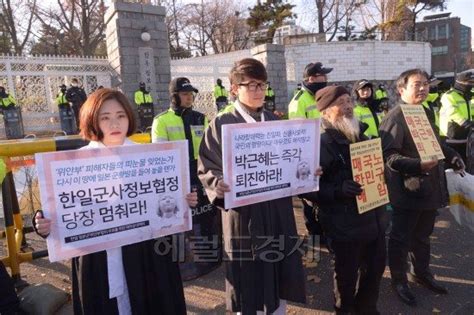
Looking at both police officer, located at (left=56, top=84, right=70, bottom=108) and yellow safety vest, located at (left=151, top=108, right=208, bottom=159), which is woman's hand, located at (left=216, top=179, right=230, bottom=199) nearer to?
yellow safety vest, located at (left=151, top=108, right=208, bottom=159)

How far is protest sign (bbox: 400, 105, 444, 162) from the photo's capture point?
310 cm

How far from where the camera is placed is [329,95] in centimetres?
281

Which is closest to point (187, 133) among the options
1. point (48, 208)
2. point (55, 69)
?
point (48, 208)

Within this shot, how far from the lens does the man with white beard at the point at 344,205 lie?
9.04 feet

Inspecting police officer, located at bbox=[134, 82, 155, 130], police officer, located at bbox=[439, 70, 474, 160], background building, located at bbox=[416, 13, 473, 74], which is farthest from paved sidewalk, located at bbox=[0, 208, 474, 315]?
background building, located at bbox=[416, 13, 473, 74]

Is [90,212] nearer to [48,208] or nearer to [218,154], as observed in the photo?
[48,208]

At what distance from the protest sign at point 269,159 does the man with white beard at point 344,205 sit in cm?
18

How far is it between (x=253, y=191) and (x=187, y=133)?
1.84 m

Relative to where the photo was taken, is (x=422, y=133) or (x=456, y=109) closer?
(x=422, y=133)

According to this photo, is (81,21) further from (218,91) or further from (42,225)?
(42,225)

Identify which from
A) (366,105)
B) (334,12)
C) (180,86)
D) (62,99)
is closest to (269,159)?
(180,86)

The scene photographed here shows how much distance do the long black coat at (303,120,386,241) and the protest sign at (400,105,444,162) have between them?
707mm

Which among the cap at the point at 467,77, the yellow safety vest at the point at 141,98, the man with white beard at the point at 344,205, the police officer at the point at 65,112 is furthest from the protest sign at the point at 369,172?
the police officer at the point at 65,112

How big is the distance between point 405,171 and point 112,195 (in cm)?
227
